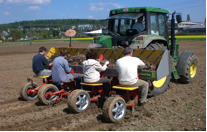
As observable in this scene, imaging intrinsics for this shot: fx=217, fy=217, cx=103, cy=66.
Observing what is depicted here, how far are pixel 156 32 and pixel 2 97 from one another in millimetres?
4988

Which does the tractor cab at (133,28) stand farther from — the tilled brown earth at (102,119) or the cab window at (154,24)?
the tilled brown earth at (102,119)

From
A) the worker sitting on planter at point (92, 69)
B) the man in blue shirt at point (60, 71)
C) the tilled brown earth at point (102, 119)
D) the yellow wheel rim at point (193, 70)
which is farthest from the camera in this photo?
the yellow wheel rim at point (193, 70)

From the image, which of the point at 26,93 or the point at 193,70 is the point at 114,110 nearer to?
the point at 26,93

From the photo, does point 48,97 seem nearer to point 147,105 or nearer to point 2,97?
point 2,97

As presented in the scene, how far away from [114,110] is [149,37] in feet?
9.77

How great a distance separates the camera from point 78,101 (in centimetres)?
461

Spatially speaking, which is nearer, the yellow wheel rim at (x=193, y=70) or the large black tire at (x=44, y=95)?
the large black tire at (x=44, y=95)

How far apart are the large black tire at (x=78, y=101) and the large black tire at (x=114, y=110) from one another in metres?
0.68

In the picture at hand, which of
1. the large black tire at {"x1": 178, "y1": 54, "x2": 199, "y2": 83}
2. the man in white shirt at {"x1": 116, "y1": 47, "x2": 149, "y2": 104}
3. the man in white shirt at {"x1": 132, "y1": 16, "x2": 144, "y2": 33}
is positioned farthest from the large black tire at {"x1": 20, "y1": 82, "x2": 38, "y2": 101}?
the large black tire at {"x1": 178, "y1": 54, "x2": 199, "y2": 83}

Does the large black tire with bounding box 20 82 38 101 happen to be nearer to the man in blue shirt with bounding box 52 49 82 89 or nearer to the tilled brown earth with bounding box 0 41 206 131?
the tilled brown earth with bounding box 0 41 206 131

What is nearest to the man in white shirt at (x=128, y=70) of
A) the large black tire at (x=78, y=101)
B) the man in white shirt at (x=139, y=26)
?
the large black tire at (x=78, y=101)

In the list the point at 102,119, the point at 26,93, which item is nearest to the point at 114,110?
the point at 102,119

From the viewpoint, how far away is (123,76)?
4.55 m

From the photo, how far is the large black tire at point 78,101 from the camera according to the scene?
4.46 meters
